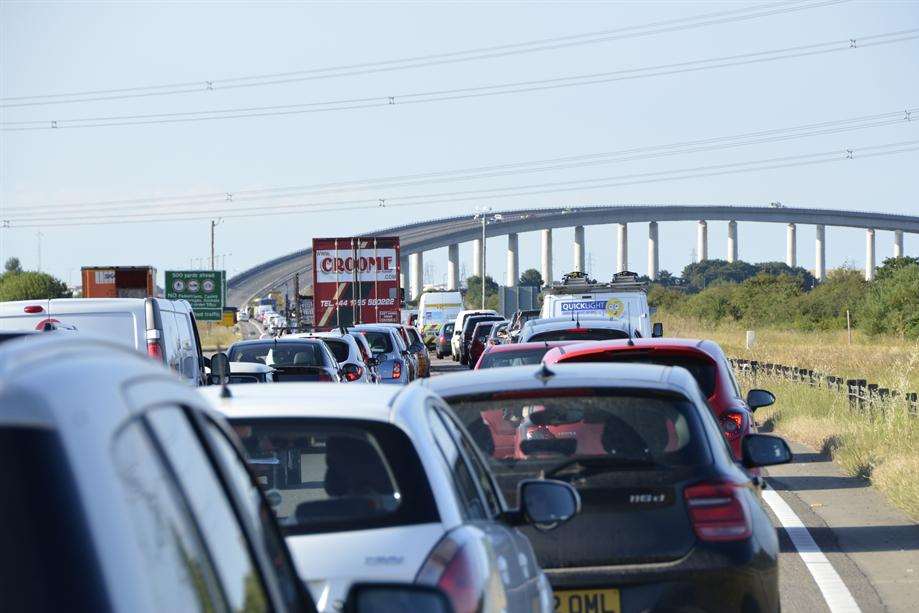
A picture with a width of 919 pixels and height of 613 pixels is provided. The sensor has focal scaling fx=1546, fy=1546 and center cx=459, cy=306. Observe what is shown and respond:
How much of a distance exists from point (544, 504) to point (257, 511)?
288 cm

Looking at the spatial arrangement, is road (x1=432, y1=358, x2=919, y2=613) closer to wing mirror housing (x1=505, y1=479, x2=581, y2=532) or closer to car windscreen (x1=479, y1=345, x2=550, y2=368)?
car windscreen (x1=479, y1=345, x2=550, y2=368)

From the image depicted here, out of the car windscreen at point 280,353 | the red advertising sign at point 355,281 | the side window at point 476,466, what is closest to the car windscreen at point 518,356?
the car windscreen at point 280,353

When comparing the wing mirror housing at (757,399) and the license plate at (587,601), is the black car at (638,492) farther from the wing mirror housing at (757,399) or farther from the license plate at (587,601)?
the wing mirror housing at (757,399)

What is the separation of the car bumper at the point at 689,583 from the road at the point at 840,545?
9.38 feet

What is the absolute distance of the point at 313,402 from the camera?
5.05 meters

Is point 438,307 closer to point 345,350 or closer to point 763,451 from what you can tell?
point 345,350

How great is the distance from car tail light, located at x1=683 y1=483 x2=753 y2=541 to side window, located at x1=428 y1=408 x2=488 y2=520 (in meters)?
1.47

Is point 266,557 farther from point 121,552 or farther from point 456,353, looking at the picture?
point 456,353

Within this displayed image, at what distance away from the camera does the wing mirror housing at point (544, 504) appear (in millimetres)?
5680

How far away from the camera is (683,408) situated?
7035mm

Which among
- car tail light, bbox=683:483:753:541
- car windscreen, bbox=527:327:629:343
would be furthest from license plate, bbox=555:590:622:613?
car windscreen, bbox=527:327:629:343

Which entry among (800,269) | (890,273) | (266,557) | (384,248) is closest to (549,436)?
(266,557)

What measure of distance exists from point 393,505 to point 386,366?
26.5 metres

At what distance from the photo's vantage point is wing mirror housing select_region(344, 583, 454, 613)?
314cm
